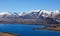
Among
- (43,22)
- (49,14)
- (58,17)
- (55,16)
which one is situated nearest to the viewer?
(43,22)

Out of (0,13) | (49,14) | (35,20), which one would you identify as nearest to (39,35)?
(35,20)

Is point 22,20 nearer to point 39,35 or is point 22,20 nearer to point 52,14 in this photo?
point 52,14

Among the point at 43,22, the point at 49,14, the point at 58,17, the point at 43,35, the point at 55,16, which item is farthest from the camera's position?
the point at 49,14

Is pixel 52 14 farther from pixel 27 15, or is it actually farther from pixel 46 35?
pixel 46 35

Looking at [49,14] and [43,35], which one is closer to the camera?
[43,35]

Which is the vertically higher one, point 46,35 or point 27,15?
point 27,15

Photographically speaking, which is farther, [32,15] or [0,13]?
[32,15]

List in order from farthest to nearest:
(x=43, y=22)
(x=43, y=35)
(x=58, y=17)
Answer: (x=58, y=17) < (x=43, y=22) < (x=43, y=35)

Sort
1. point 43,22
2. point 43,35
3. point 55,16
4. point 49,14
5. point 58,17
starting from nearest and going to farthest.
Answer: point 43,35, point 43,22, point 58,17, point 55,16, point 49,14

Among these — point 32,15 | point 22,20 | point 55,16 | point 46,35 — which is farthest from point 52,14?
point 46,35
